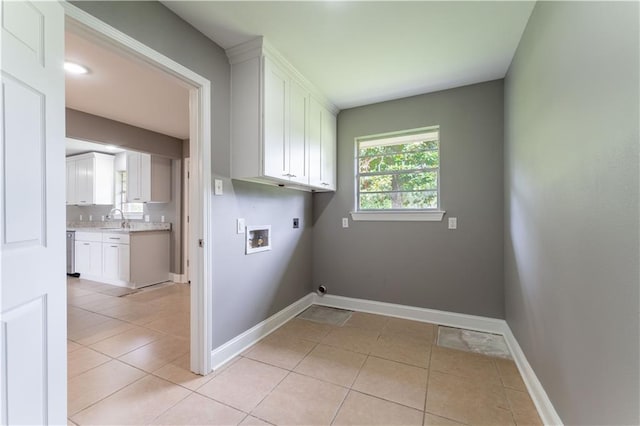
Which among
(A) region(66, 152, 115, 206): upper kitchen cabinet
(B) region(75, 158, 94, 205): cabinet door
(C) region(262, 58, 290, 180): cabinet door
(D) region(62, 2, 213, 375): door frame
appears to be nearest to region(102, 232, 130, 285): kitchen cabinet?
(A) region(66, 152, 115, 206): upper kitchen cabinet

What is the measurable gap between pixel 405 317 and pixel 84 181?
21.7 ft

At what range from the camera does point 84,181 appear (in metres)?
5.63

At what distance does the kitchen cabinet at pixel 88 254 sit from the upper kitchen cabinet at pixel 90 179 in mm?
964

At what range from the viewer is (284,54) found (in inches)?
89.1

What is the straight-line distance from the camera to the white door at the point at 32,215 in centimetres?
90

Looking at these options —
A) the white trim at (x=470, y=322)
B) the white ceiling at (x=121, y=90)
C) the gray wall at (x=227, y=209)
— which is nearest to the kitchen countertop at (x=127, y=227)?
the white ceiling at (x=121, y=90)

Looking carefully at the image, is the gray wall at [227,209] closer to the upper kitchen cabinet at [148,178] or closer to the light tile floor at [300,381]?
the light tile floor at [300,381]

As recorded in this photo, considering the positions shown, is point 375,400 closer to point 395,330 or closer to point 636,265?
point 395,330

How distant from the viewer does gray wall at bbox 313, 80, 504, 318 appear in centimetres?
269

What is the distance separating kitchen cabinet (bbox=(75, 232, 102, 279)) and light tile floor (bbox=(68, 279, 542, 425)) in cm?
223

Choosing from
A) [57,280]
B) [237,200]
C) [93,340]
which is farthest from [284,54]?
[93,340]

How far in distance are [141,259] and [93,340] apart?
205 cm

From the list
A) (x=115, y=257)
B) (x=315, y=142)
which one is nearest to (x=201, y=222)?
(x=315, y=142)

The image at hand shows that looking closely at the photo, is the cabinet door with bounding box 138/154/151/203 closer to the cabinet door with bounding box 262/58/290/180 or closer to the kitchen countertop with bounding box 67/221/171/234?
the kitchen countertop with bounding box 67/221/171/234
